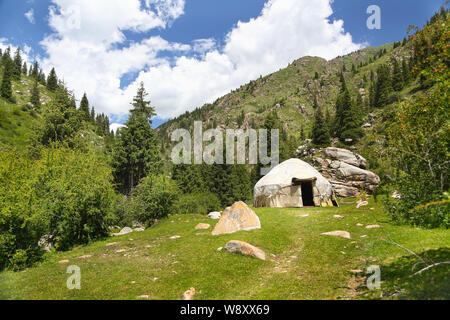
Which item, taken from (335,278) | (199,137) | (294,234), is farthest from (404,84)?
(199,137)

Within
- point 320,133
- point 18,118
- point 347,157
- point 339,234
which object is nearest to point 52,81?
point 18,118

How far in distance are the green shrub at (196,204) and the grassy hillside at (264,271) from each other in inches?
987

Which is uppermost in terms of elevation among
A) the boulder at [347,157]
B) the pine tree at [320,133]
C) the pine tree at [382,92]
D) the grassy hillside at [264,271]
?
the pine tree at [382,92]

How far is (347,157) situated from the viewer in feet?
139

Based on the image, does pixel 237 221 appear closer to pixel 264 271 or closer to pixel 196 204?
pixel 264 271

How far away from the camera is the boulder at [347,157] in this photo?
137 ft

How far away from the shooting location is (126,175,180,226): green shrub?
2730 cm

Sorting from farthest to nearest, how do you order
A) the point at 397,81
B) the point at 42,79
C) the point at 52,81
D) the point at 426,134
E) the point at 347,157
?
the point at 42,79, the point at 52,81, the point at 397,81, the point at 347,157, the point at 426,134

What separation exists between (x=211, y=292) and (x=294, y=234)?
28.4ft

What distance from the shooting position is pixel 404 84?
8412cm

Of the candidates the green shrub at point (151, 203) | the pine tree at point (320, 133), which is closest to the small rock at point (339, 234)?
the green shrub at point (151, 203)

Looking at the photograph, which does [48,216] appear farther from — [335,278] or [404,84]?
[404,84]

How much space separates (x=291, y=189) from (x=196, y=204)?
20675mm

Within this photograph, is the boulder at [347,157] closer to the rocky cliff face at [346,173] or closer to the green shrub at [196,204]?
the rocky cliff face at [346,173]
